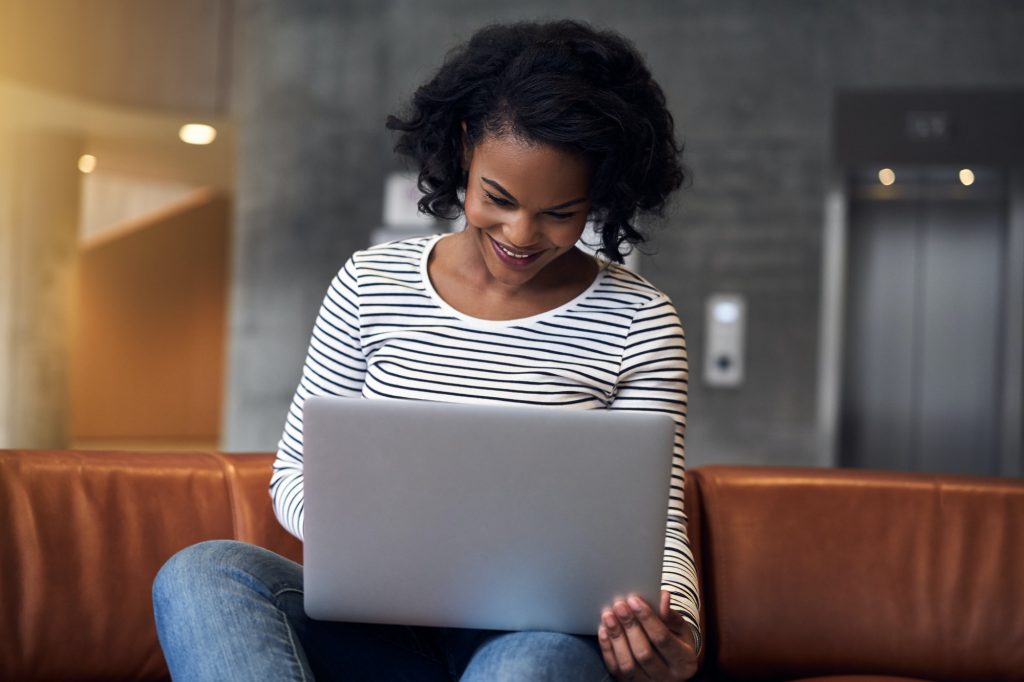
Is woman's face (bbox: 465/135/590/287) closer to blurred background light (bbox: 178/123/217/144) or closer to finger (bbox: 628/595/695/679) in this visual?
finger (bbox: 628/595/695/679)

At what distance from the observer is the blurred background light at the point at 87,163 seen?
8812 mm

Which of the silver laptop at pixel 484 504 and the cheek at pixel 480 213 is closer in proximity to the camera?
the silver laptop at pixel 484 504

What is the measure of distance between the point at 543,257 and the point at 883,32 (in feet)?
14.6

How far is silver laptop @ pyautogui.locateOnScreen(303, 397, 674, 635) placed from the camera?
1266 mm

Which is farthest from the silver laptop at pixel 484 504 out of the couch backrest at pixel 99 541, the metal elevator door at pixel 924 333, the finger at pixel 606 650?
the metal elevator door at pixel 924 333

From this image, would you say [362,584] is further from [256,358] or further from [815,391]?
[256,358]

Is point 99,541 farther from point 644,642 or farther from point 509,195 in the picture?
point 644,642

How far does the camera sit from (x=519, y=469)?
4.18 feet

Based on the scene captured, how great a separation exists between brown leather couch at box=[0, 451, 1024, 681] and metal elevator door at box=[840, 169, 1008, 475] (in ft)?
11.1

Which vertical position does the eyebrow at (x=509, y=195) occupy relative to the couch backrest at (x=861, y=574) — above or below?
above

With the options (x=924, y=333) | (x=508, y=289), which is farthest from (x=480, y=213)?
(x=924, y=333)

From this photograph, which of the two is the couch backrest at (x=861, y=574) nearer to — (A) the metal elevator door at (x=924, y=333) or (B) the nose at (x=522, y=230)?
(B) the nose at (x=522, y=230)

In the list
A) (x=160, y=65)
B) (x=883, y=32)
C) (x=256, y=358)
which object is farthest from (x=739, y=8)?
(x=160, y=65)

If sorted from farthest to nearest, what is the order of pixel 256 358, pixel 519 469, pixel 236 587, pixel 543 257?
pixel 256 358, pixel 543 257, pixel 236 587, pixel 519 469
